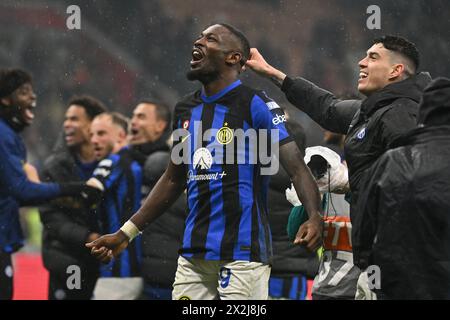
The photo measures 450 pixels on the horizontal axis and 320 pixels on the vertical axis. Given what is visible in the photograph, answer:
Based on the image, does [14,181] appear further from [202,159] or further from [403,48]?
[403,48]

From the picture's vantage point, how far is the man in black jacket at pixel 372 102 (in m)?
4.12

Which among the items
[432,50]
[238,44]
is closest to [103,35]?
[432,50]

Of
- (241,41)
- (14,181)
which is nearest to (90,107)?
(14,181)

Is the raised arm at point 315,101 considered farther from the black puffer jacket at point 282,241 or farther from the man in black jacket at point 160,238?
the man in black jacket at point 160,238

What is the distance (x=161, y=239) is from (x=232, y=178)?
8.94 ft

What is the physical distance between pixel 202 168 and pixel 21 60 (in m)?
14.2

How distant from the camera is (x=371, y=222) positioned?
3.65 m

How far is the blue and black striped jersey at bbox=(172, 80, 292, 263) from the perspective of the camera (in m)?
4.24

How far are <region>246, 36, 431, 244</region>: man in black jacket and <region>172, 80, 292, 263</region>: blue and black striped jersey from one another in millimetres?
385

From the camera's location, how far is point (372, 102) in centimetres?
423

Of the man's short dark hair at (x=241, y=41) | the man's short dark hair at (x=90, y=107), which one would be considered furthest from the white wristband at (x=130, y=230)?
the man's short dark hair at (x=90, y=107)

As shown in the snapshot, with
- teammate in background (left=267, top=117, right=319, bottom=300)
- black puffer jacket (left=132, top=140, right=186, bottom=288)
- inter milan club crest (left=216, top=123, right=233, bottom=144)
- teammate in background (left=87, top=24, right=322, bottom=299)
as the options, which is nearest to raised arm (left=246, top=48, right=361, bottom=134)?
teammate in background (left=87, top=24, right=322, bottom=299)

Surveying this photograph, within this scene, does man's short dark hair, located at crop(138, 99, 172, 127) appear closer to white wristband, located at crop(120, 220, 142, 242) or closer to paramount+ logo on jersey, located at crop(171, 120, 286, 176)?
white wristband, located at crop(120, 220, 142, 242)
